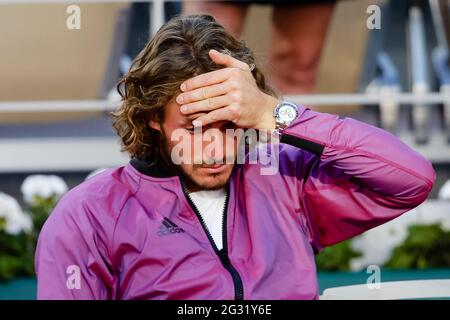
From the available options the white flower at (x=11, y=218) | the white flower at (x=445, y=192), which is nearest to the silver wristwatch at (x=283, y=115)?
the white flower at (x=11, y=218)

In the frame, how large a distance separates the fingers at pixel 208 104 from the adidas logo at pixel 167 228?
0.27 meters

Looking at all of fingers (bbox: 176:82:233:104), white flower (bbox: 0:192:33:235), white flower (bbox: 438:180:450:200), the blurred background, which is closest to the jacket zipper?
fingers (bbox: 176:82:233:104)

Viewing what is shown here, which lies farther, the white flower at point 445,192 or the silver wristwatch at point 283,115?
the white flower at point 445,192

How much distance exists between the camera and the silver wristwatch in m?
2.22

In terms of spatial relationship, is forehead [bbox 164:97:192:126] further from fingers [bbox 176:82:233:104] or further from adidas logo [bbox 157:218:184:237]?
adidas logo [bbox 157:218:184:237]

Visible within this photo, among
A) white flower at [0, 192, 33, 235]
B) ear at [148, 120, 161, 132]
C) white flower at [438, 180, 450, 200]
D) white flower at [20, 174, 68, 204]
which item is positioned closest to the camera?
ear at [148, 120, 161, 132]

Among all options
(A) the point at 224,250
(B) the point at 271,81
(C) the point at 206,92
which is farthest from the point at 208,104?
(B) the point at 271,81

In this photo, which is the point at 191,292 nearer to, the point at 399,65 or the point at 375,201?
the point at 375,201

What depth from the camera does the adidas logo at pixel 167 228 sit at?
7.16 ft

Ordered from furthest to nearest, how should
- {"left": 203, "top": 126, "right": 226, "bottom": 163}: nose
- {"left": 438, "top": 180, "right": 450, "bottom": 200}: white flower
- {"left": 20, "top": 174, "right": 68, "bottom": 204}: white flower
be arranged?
1. {"left": 438, "top": 180, "right": 450, "bottom": 200}: white flower
2. {"left": 20, "top": 174, "right": 68, "bottom": 204}: white flower
3. {"left": 203, "top": 126, "right": 226, "bottom": 163}: nose

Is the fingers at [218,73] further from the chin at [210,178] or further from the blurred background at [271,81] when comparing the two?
the blurred background at [271,81]

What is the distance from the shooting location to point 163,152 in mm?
2352

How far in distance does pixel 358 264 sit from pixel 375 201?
1.84 meters

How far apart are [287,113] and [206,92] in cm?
23
